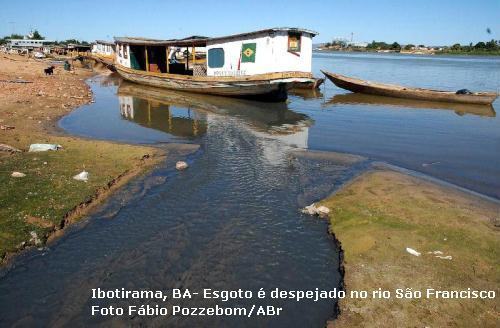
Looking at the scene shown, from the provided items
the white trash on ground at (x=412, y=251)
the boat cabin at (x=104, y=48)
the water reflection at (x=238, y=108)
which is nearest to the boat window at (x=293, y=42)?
the water reflection at (x=238, y=108)

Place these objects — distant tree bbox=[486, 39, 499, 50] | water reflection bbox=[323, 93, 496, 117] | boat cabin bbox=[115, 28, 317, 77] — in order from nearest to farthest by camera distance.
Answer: boat cabin bbox=[115, 28, 317, 77] < water reflection bbox=[323, 93, 496, 117] < distant tree bbox=[486, 39, 499, 50]

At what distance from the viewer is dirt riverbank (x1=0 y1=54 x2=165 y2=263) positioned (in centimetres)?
630

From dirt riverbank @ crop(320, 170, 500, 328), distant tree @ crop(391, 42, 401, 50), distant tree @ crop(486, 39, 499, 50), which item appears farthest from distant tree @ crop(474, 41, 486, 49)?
dirt riverbank @ crop(320, 170, 500, 328)

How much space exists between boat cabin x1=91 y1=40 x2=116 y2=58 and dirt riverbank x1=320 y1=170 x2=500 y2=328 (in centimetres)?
4363

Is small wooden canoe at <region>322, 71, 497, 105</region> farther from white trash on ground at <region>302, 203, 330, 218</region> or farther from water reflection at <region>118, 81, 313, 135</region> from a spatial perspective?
white trash on ground at <region>302, 203, 330, 218</region>

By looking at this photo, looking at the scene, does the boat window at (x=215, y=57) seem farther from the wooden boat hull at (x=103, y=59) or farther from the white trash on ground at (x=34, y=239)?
the wooden boat hull at (x=103, y=59)

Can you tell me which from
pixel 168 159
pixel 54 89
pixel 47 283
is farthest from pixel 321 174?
pixel 54 89

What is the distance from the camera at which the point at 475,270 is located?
5316 mm

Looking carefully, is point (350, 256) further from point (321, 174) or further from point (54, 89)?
point (54, 89)

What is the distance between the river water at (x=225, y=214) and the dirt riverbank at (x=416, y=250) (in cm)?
43

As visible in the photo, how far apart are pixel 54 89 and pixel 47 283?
20379 millimetres

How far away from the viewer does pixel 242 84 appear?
21.0 m

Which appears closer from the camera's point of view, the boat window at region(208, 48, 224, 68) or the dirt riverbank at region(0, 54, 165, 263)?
the dirt riverbank at region(0, 54, 165, 263)

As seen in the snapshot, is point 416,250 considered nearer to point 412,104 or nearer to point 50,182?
point 50,182
